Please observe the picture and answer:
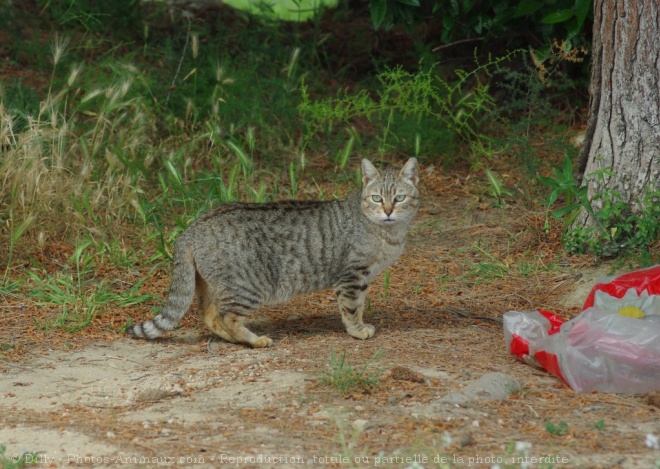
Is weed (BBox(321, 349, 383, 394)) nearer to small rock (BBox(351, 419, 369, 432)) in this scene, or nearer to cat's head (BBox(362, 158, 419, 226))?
small rock (BBox(351, 419, 369, 432))

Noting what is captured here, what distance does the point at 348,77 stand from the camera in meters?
10.1

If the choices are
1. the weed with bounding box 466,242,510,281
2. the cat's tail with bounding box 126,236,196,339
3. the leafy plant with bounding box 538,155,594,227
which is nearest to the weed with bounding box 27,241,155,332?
the cat's tail with bounding box 126,236,196,339

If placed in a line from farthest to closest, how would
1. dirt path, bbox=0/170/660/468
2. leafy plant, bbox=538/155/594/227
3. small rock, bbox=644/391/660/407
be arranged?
1. leafy plant, bbox=538/155/594/227
2. small rock, bbox=644/391/660/407
3. dirt path, bbox=0/170/660/468

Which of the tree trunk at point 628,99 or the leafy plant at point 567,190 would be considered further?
the leafy plant at point 567,190

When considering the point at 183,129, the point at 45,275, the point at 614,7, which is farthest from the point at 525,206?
the point at 45,275

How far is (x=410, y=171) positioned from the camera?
595 centimetres

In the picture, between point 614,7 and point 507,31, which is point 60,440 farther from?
point 507,31

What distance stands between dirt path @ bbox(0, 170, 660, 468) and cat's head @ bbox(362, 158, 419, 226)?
69cm

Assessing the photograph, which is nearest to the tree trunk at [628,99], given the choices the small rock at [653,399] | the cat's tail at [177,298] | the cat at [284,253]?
the cat at [284,253]

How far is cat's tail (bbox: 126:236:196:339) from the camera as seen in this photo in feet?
17.8

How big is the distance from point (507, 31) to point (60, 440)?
6.19m

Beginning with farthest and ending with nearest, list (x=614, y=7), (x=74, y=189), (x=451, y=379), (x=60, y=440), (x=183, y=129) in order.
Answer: (x=183, y=129) < (x=74, y=189) < (x=614, y=7) < (x=451, y=379) < (x=60, y=440)

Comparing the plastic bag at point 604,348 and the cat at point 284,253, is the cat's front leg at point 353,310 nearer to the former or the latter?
the cat at point 284,253

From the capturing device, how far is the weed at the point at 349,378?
4453 mm
